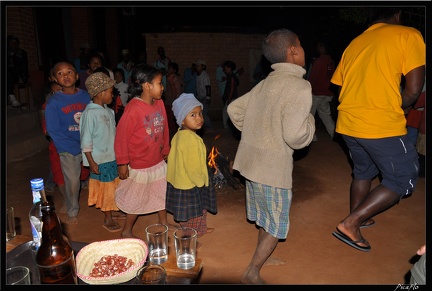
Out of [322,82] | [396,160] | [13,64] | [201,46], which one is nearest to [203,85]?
[322,82]

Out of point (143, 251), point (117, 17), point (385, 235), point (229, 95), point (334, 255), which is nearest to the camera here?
point (143, 251)

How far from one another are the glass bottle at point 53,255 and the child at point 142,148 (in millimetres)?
1804

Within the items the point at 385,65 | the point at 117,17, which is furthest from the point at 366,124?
the point at 117,17

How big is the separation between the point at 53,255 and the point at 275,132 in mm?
1722

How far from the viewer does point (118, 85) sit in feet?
24.3

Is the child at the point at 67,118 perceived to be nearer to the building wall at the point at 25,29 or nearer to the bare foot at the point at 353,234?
the bare foot at the point at 353,234

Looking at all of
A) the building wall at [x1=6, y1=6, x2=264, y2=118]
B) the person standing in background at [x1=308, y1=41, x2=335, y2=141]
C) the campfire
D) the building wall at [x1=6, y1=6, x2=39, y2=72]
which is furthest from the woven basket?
the building wall at [x1=6, y1=6, x2=264, y2=118]

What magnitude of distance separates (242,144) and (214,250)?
4.29 feet

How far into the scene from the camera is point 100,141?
386 centimetres

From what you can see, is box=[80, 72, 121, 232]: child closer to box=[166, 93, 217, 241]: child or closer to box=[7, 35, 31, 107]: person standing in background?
box=[166, 93, 217, 241]: child

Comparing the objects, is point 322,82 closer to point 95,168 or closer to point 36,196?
point 95,168

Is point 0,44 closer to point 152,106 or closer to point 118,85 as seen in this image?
point 152,106

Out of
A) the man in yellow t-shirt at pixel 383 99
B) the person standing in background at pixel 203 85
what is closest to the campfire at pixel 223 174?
the man in yellow t-shirt at pixel 383 99

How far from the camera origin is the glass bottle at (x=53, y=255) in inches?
67.0
